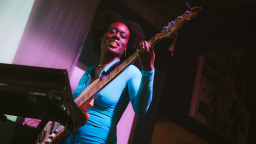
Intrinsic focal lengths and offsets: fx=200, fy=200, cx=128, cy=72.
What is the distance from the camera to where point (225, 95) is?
4.43 meters

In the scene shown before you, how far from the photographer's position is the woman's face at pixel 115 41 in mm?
1805

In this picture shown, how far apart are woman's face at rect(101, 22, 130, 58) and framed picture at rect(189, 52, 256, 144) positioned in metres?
2.33

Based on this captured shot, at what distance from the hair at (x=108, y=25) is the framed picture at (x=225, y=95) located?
6.63 feet

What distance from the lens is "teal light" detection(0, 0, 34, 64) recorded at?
185cm

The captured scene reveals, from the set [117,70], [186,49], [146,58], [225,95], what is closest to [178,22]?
[146,58]

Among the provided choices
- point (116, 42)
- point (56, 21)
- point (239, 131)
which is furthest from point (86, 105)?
point (239, 131)

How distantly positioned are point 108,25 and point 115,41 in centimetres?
52

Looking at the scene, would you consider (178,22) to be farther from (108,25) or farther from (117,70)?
(108,25)

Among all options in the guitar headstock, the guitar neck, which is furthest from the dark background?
the guitar headstock

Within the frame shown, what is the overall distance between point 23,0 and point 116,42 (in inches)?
42.1

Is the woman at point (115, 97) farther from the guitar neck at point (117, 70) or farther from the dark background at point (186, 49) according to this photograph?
the dark background at point (186, 49)

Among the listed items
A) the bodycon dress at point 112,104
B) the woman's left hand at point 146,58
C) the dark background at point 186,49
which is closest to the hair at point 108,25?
the dark background at point 186,49

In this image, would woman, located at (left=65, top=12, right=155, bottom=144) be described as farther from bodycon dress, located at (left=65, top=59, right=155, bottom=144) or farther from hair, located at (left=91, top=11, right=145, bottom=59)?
hair, located at (left=91, top=11, right=145, bottom=59)

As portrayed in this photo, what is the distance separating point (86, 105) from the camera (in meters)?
1.30
